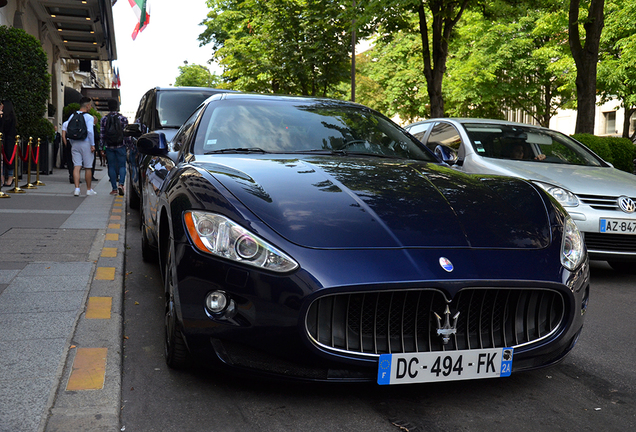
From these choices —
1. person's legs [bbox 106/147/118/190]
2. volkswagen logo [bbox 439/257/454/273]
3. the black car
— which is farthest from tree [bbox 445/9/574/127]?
→ volkswagen logo [bbox 439/257/454/273]

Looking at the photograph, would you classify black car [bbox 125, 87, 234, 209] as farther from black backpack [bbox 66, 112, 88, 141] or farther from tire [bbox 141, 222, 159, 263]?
black backpack [bbox 66, 112, 88, 141]

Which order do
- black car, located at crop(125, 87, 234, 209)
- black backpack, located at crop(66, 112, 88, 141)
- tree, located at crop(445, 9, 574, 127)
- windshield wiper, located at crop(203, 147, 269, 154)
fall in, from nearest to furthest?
windshield wiper, located at crop(203, 147, 269, 154) → black car, located at crop(125, 87, 234, 209) → black backpack, located at crop(66, 112, 88, 141) → tree, located at crop(445, 9, 574, 127)

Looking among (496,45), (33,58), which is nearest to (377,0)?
(33,58)

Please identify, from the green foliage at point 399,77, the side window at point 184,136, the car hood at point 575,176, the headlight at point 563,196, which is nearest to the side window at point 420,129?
the car hood at point 575,176

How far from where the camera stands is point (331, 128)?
14.9ft

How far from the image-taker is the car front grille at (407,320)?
2.77 meters

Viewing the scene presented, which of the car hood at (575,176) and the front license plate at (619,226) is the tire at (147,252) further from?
the front license plate at (619,226)

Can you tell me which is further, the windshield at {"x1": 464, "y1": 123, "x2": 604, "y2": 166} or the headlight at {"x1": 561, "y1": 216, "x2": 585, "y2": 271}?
the windshield at {"x1": 464, "y1": 123, "x2": 604, "y2": 166}

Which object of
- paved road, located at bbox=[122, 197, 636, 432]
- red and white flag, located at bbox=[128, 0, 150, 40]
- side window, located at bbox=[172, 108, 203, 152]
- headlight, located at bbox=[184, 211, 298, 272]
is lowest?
paved road, located at bbox=[122, 197, 636, 432]

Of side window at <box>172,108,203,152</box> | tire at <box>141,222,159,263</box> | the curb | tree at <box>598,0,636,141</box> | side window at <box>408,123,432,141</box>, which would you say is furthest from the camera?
tree at <box>598,0,636,141</box>

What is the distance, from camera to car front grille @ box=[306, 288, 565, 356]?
2768mm

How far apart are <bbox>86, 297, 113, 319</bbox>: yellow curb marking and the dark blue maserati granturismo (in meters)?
0.96

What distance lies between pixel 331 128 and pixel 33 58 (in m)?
12.6

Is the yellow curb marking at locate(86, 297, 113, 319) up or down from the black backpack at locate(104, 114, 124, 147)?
down
